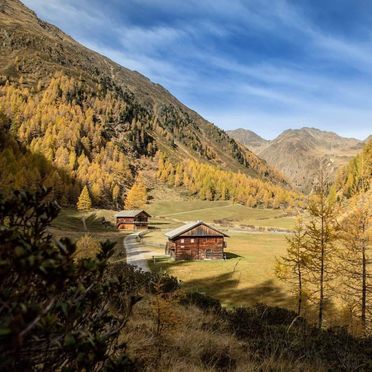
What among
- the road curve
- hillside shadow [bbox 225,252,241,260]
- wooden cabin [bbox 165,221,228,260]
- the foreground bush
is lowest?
hillside shadow [bbox 225,252,241,260]

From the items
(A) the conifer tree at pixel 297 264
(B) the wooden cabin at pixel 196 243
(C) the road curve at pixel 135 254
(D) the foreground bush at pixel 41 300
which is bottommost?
(C) the road curve at pixel 135 254

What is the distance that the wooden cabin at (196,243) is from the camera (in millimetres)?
57037

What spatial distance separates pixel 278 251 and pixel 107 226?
167 feet

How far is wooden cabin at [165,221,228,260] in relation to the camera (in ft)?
187

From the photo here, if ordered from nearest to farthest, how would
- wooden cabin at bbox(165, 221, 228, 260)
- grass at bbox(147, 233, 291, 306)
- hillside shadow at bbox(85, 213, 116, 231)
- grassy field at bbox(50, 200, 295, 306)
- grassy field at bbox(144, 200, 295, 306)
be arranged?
grass at bbox(147, 233, 291, 306) < grassy field at bbox(144, 200, 295, 306) < grassy field at bbox(50, 200, 295, 306) < wooden cabin at bbox(165, 221, 228, 260) < hillside shadow at bbox(85, 213, 116, 231)

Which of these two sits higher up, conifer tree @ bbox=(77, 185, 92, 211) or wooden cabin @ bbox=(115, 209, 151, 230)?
conifer tree @ bbox=(77, 185, 92, 211)

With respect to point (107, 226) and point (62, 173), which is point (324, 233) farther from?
point (62, 173)

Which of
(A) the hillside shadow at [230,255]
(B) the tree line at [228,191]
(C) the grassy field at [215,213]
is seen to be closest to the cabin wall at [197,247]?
(A) the hillside shadow at [230,255]

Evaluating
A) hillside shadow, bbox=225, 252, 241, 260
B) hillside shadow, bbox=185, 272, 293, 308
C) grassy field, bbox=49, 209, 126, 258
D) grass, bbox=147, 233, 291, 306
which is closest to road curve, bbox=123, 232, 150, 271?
grass, bbox=147, 233, 291, 306

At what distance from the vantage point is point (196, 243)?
58.5 meters

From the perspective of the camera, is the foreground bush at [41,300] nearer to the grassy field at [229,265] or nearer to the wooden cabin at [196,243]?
the grassy field at [229,265]

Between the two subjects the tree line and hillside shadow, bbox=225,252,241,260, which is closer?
hillside shadow, bbox=225,252,241,260

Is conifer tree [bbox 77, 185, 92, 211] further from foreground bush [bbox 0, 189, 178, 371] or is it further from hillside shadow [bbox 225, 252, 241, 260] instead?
foreground bush [bbox 0, 189, 178, 371]

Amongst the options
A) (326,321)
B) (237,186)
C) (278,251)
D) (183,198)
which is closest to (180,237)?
(278,251)
